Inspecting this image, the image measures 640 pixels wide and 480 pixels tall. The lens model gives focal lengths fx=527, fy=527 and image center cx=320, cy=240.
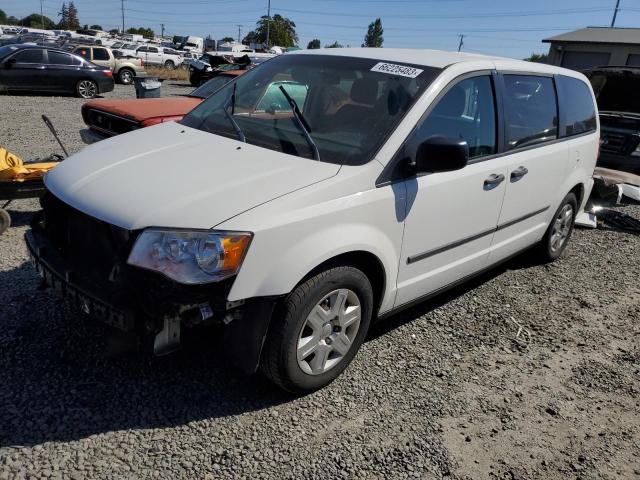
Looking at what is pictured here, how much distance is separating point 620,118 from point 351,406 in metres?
7.93

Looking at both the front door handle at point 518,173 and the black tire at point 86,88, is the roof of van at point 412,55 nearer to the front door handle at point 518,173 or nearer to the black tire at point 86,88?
the front door handle at point 518,173

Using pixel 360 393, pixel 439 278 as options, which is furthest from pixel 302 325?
pixel 439 278

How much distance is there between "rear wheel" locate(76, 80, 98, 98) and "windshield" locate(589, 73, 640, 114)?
14.4 metres

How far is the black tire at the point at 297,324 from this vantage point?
2.57 m

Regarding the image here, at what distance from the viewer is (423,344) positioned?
3.59m

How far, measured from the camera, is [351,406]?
2908mm

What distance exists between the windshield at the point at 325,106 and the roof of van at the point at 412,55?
0.09m

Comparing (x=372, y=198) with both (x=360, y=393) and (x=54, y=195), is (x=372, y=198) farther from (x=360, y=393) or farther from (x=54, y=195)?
(x=54, y=195)

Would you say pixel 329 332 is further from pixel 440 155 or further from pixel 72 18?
pixel 72 18

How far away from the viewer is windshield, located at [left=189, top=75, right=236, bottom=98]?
7.64 m

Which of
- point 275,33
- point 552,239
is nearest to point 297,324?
point 552,239

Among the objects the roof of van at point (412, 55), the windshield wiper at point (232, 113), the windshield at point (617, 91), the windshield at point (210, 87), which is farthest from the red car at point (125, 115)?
the windshield at point (617, 91)

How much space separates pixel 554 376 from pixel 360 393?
1.36m

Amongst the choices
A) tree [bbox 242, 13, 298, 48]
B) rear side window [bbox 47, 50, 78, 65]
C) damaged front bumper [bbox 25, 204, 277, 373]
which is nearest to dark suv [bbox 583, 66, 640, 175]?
damaged front bumper [bbox 25, 204, 277, 373]
